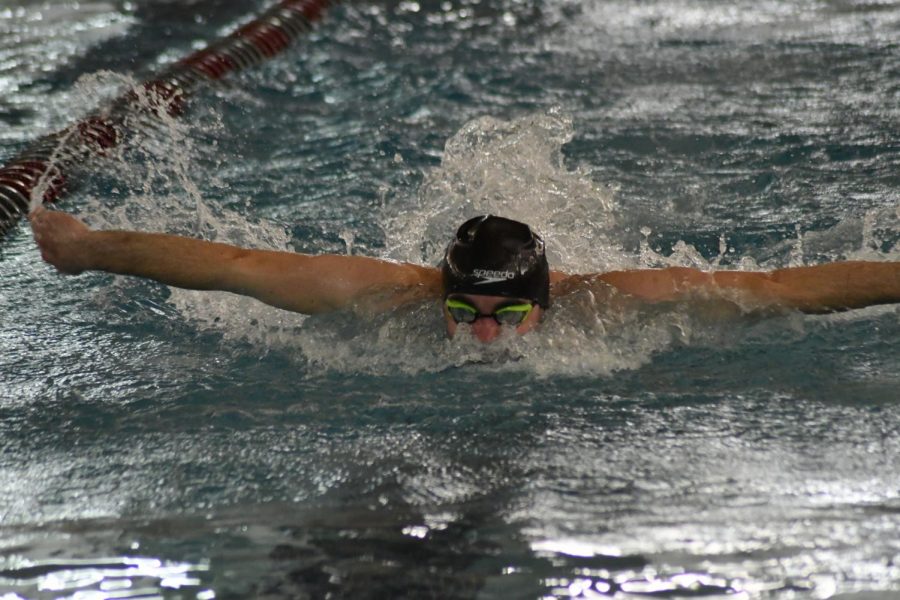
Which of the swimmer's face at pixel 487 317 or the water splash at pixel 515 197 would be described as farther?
the water splash at pixel 515 197

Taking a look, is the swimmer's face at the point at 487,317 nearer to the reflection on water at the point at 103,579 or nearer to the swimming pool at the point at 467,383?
the swimming pool at the point at 467,383

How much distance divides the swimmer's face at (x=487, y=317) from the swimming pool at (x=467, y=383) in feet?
0.20

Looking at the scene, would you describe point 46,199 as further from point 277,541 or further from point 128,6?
point 128,6

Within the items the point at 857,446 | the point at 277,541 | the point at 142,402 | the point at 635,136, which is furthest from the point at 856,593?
the point at 635,136

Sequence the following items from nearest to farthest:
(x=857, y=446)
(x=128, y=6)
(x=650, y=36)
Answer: (x=857, y=446), (x=650, y=36), (x=128, y=6)

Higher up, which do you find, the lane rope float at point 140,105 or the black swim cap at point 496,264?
the black swim cap at point 496,264

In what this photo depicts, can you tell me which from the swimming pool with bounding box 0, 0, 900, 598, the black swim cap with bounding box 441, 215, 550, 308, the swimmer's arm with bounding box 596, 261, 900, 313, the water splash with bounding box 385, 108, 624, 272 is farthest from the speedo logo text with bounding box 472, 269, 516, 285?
the water splash with bounding box 385, 108, 624, 272

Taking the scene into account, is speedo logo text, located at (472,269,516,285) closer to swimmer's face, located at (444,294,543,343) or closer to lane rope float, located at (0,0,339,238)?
swimmer's face, located at (444,294,543,343)

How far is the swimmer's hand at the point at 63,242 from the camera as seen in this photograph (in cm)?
299

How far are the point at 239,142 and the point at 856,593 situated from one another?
3.73 meters

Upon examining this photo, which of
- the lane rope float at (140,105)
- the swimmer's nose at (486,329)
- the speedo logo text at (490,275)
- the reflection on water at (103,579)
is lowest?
the reflection on water at (103,579)

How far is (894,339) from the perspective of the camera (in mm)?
3057

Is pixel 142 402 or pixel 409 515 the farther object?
pixel 142 402

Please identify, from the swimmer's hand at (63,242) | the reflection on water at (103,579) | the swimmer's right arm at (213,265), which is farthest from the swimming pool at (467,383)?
the swimmer's hand at (63,242)
